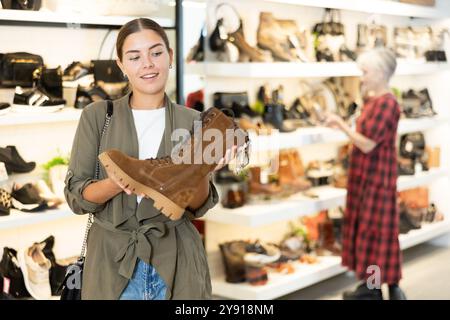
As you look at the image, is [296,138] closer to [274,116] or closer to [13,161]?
[274,116]

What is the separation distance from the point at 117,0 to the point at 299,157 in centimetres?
180

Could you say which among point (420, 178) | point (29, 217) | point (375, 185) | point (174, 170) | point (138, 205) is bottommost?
point (420, 178)

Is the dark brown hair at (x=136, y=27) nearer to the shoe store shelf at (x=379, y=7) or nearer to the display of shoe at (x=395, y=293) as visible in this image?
the shoe store shelf at (x=379, y=7)

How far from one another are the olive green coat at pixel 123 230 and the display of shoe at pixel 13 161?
1.47 meters

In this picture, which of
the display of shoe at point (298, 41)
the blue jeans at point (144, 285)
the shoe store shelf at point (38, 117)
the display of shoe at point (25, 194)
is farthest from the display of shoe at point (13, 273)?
the display of shoe at point (298, 41)

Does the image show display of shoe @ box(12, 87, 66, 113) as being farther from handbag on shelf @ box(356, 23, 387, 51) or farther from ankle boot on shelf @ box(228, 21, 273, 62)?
handbag on shelf @ box(356, 23, 387, 51)

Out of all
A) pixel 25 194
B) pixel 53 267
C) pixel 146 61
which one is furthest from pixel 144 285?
pixel 53 267

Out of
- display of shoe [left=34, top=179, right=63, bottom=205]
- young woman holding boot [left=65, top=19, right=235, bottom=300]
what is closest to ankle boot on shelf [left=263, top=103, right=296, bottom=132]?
display of shoe [left=34, top=179, right=63, bottom=205]

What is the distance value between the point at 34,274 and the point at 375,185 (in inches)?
→ 84.0

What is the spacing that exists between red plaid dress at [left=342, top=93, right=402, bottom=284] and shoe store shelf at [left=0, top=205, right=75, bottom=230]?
1.92 meters

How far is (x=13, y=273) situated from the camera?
3.38 meters

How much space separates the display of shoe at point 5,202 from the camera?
3262 millimetres

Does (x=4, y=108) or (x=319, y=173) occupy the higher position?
(x=4, y=108)
